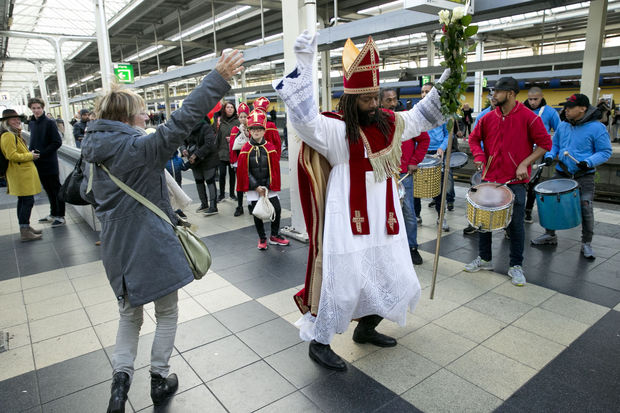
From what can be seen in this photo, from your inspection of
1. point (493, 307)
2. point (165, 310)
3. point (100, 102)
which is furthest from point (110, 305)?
point (493, 307)

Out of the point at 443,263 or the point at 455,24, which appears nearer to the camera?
the point at 455,24

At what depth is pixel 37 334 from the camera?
3.47 metres

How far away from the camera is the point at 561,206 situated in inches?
174

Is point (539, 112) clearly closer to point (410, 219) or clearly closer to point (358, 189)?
point (410, 219)

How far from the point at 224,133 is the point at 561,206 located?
19.2ft

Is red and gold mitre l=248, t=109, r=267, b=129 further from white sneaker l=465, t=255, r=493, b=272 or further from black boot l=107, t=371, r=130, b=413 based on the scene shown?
black boot l=107, t=371, r=130, b=413

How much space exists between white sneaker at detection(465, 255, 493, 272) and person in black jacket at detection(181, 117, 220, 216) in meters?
4.72

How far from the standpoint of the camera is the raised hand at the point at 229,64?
2117mm

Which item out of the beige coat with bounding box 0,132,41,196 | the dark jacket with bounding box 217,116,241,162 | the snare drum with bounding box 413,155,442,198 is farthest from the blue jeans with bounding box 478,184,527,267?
the beige coat with bounding box 0,132,41,196

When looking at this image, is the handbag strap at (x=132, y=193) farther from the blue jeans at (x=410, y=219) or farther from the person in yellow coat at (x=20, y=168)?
the person in yellow coat at (x=20, y=168)

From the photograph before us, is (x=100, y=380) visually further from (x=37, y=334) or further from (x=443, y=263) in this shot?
(x=443, y=263)

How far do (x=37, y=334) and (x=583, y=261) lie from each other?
5.41m

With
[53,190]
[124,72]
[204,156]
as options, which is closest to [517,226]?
[204,156]

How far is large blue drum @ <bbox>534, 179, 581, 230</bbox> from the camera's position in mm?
4395
